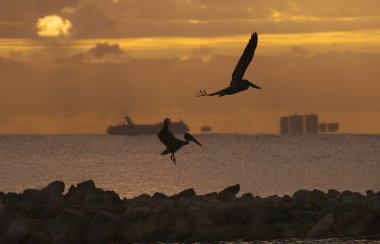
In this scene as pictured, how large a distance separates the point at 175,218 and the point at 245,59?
16.1 m

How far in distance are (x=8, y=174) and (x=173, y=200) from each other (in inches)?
2355

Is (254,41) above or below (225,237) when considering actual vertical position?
above

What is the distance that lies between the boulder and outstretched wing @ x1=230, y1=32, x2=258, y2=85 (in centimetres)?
1631

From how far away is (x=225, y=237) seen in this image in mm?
38469

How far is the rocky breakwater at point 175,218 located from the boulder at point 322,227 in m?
0.03

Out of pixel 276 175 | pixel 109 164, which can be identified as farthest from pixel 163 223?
pixel 109 164

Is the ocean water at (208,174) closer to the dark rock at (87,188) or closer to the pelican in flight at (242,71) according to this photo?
the dark rock at (87,188)

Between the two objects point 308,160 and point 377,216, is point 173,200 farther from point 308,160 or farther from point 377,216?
point 308,160

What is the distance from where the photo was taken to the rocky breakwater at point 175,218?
3781cm

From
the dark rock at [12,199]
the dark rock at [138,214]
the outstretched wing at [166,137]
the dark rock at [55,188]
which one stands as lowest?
the dark rock at [138,214]

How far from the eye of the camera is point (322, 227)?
3897 cm

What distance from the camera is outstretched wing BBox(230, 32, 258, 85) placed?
2286 cm

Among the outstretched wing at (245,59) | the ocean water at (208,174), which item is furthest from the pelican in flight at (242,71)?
the ocean water at (208,174)

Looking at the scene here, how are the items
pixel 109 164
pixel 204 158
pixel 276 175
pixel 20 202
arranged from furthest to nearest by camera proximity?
pixel 204 158 < pixel 109 164 < pixel 276 175 < pixel 20 202
